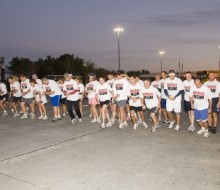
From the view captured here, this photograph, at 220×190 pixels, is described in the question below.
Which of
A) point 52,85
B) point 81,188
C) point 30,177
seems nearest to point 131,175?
point 81,188

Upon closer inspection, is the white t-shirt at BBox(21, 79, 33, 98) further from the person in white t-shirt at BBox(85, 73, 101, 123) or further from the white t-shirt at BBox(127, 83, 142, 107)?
the white t-shirt at BBox(127, 83, 142, 107)

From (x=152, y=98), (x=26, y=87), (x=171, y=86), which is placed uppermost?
(x=171, y=86)

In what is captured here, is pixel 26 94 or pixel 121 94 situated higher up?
pixel 121 94

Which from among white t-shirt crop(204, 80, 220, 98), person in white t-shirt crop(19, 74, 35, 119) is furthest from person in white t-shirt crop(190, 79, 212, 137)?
person in white t-shirt crop(19, 74, 35, 119)

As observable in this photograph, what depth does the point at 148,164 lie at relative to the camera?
208 inches

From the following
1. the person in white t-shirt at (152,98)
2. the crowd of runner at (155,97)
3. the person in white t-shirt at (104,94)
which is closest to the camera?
the crowd of runner at (155,97)

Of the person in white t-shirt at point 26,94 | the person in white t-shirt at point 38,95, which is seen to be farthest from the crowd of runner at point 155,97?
the person in white t-shirt at point 26,94

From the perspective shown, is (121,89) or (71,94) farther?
(71,94)

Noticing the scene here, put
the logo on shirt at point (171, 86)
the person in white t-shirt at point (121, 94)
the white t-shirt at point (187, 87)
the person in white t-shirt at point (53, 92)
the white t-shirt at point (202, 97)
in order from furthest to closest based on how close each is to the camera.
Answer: the person in white t-shirt at point (53, 92), the person in white t-shirt at point (121, 94), the white t-shirt at point (187, 87), the logo on shirt at point (171, 86), the white t-shirt at point (202, 97)

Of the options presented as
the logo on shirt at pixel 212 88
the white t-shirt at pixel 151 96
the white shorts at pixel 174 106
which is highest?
the logo on shirt at pixel 212 88

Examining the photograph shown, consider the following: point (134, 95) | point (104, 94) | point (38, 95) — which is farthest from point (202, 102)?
point (38, 95)

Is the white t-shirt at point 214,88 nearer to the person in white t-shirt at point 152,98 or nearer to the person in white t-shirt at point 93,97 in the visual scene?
the person in white t-shirt at point 152,98

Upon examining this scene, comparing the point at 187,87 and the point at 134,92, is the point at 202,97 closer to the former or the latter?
the point at 187,87

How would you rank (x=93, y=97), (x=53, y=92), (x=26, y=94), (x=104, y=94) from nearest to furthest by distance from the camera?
(x=104, y=94)
(x=93, y=97)
(x=53, y=92)
(x=26, y=94)
